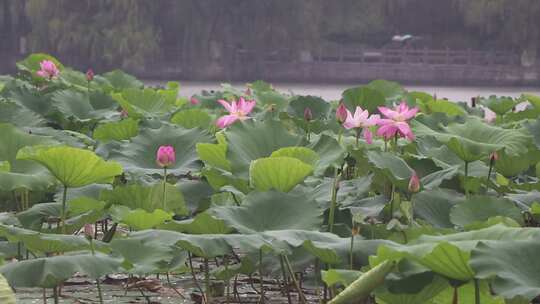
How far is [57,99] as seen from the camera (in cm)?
320

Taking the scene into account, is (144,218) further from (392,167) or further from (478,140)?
(478,140)

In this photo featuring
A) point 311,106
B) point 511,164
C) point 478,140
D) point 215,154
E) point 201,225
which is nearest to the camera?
point 201,225

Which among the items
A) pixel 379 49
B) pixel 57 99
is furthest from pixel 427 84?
pixel 57 99

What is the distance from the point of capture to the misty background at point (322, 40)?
85.4 ft

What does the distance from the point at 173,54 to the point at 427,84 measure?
610 cm

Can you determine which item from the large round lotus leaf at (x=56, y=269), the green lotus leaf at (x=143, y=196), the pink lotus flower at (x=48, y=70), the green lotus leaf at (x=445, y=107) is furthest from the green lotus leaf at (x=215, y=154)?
the pink lotus flower at (x=48, y=70)

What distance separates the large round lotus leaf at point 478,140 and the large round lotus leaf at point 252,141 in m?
0.29

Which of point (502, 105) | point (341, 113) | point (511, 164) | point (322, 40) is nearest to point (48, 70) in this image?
point (502, 105)

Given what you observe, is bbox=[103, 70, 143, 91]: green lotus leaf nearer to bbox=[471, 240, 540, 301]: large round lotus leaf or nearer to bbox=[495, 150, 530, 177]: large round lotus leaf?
bbox=[495, 150, 530, 177]: large round lotus leaf

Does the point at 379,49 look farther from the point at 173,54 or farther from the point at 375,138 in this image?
the point at 375,138

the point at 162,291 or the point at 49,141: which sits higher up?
the point at 49,141

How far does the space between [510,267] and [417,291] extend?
0.13 meters

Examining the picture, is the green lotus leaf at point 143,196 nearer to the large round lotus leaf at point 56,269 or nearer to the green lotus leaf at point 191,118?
the large round lotus leaf at point 56,269

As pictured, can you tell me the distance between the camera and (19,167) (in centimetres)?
214
